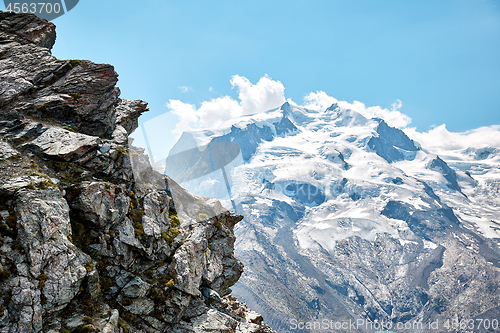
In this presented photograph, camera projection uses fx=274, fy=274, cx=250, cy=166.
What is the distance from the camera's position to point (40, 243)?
51.9ft

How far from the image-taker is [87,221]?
63.5ft

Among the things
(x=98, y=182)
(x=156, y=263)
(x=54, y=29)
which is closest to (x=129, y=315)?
(x=156, y=263)

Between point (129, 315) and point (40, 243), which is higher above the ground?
point (40, 243)

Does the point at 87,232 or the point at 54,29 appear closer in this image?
the point at 87,232

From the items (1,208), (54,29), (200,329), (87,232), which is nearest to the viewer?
(1,208)

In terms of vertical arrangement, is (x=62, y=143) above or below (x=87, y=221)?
above

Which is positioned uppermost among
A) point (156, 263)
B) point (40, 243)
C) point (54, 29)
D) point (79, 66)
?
point (54, 29)

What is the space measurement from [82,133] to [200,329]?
19.5 meters

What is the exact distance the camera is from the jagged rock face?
15664 millimetres

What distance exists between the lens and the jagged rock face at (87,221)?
617 inches

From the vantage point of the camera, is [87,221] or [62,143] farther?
[62,143]

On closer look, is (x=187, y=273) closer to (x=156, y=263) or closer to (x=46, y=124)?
(x=156, y=263)

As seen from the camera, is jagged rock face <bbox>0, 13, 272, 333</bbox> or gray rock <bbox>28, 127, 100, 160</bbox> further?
gray rock <bbox>28, 127, 100, 160</bbox>

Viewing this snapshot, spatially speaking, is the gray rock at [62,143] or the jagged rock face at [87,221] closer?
the jagged rock face at [87,221]
